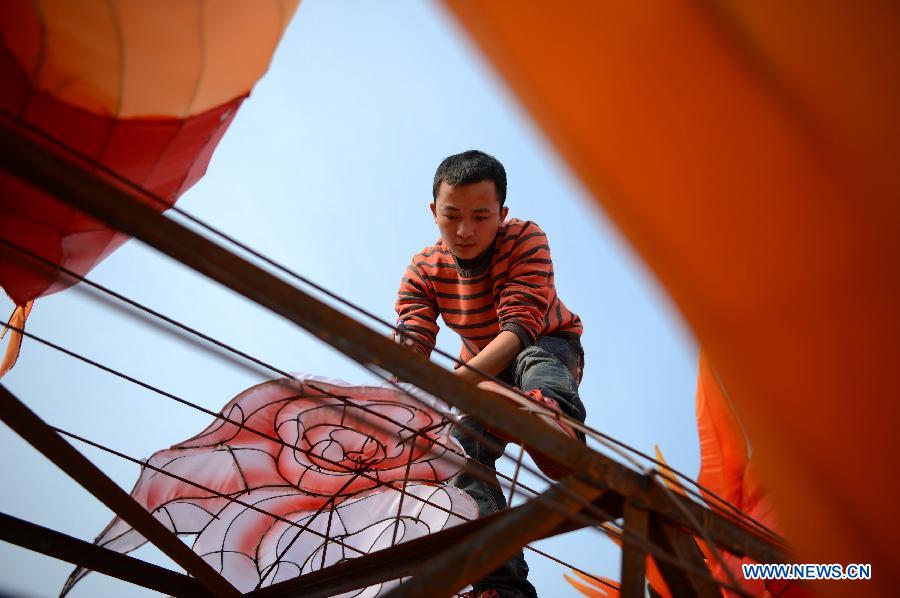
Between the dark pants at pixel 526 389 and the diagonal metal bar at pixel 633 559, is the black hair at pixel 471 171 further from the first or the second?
the diagonal metal bar at pixel 633 559

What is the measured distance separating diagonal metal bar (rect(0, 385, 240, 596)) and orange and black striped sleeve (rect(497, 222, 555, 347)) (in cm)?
70

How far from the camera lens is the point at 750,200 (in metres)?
1.00

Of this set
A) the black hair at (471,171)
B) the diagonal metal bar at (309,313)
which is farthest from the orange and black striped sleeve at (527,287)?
the diagonal metal bar at (309,313)

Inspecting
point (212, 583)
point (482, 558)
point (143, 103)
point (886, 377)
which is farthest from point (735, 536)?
point (143, 103)

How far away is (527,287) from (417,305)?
30 cm

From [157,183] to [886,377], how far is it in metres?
1.02

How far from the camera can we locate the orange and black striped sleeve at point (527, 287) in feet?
5.40

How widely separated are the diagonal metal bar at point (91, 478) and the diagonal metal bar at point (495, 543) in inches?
22.1

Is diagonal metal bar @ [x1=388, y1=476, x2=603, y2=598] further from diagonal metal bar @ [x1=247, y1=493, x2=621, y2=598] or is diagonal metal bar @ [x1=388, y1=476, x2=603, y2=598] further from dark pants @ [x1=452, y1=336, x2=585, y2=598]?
dark pants @ [x1=452, y1=336, x2=585, y2=598]

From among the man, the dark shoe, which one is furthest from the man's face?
the dark shoe

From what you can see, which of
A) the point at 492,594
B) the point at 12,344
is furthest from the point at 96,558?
the point at 492,594

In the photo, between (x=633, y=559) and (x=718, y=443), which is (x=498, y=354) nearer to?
(x=633, y=559)

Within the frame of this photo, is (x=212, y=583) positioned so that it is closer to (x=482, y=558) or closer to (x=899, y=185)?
(x=482, y=558)

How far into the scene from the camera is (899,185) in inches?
38.3
